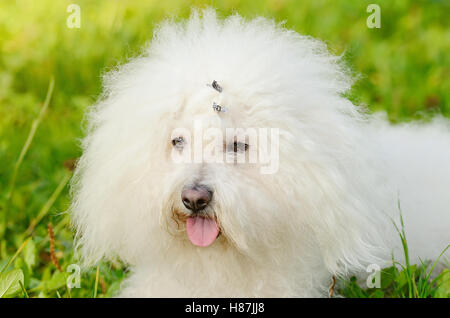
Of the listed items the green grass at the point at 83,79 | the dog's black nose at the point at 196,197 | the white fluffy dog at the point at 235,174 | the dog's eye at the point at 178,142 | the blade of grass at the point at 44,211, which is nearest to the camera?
the dog's black nose at the point at 196,197

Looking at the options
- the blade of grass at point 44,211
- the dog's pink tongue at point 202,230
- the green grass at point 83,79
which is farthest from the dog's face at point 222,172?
the blade of grass at point 44,211

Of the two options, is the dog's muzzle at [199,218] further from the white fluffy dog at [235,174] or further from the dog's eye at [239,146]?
the dog's eye at [239,146]

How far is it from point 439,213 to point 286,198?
101 cm

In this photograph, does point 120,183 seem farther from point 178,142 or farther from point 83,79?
point 83,79

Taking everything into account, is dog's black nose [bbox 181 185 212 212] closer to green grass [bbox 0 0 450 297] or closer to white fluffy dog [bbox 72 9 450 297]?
white fluffy dog [bbox 72 9 450 297]

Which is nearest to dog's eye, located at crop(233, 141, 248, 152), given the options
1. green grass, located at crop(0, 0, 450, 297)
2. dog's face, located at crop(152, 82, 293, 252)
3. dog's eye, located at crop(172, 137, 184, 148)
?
dog's face, located at crop(152, 82, 293, 252)

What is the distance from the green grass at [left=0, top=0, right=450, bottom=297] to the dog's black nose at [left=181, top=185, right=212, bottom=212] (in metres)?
0.89

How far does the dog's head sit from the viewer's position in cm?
218

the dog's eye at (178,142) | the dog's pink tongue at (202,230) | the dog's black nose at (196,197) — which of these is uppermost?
the dog's eye at (178,142)

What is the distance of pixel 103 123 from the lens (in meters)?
2.59

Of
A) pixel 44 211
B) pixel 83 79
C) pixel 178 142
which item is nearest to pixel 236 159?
pixel 178 142

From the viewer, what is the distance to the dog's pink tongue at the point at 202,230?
7.14 ft
